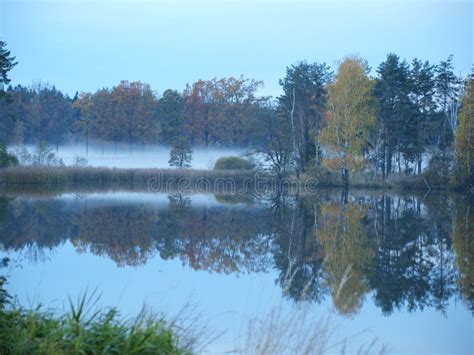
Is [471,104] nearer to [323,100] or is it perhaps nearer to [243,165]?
[323,100]

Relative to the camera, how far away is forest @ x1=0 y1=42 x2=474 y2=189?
118 feet

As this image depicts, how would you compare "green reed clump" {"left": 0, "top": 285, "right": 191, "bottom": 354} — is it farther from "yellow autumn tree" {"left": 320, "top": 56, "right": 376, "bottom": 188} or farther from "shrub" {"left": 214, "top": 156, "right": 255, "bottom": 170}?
"shrub" {"left": 214, "top": 156, "right": 255, "bottom": 170}

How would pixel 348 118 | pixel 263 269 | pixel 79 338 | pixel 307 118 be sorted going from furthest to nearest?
pixel 307 118
pixel 348 118
pixel 263 269
pixel 79 338

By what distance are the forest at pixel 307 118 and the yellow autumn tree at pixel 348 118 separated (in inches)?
2.5

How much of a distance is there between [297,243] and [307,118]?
104 ft

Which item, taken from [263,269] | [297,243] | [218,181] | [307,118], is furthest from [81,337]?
[307,118]

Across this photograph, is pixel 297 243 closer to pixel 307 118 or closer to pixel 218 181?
pixel 218 181

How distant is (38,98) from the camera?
60.2m

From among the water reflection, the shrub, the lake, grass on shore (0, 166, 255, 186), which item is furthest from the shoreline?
the lake

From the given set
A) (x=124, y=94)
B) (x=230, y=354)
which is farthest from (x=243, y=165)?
(x=230, y=354)

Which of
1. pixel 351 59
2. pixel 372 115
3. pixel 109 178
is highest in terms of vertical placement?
pixel 351 59

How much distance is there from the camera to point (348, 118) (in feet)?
117

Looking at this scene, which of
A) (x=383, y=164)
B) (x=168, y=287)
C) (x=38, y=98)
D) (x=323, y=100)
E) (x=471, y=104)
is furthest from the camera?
(x=38, y=98)

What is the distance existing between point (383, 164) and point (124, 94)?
87.7ft
